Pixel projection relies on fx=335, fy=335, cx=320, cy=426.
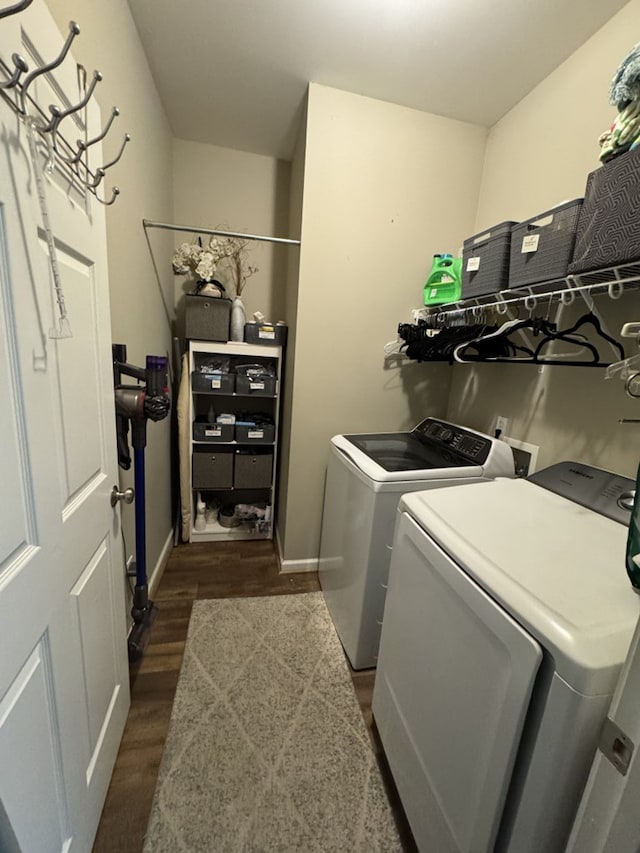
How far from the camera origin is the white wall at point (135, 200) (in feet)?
3.74

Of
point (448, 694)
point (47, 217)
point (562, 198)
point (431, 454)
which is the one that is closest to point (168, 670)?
point (448, 694)

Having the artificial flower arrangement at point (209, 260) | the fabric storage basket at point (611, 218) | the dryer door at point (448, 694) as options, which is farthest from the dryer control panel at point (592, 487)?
the artificial flower arrangement at point (209, 260)

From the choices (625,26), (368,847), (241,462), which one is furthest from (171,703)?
Result: (625,26)

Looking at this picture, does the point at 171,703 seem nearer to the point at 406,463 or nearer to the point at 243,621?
the point at 243,621

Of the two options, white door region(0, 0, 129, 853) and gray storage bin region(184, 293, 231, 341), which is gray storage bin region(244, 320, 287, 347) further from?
white door region(0, 0, 129, 853)

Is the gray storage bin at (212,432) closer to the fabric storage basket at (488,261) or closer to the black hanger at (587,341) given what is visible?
the fabric storage basket at (488,261)

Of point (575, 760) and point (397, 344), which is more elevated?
point (397, 344)

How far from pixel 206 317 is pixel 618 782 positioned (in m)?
2.32

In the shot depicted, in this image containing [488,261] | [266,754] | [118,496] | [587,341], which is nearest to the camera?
[118,496]

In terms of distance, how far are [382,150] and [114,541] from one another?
227 cm

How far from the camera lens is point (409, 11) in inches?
52.2

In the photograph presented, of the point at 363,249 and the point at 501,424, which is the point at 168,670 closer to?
the point at 501,424

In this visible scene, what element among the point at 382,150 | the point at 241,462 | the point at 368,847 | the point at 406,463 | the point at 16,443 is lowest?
the point at 368,847

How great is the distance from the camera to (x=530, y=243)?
4.09 feet
